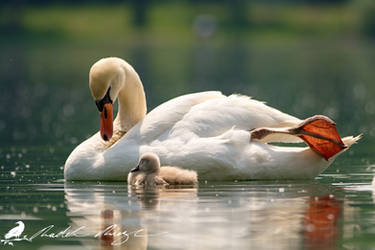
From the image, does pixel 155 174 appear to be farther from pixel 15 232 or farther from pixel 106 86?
pixel 15 232

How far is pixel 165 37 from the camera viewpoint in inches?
3578

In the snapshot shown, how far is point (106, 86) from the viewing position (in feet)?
44.5

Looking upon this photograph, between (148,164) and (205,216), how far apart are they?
221 cm

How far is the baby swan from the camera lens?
12445mm

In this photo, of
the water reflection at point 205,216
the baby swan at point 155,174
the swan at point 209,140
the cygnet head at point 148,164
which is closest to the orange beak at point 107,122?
the swan at point 209,140

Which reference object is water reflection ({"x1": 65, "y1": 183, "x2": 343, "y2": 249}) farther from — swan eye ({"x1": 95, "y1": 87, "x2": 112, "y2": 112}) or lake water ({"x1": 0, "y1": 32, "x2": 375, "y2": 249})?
swan eye ({"x1": 95, "y1": 87, "x2": 112, "y2": 112})

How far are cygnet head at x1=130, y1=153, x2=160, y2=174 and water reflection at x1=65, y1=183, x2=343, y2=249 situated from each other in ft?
0.80

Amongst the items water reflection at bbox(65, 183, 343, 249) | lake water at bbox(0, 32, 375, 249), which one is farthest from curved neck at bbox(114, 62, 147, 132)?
water reflection at bbox(65, 183, 343, 249)

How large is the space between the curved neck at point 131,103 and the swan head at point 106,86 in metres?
0.36

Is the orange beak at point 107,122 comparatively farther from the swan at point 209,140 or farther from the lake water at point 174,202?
the lake water at point 174,202

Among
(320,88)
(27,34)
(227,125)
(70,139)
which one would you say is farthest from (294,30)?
(227,125)

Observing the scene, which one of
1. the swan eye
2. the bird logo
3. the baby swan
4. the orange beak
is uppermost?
the swan eye

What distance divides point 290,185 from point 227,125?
1146 mm

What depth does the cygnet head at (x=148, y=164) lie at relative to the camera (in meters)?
12.4
